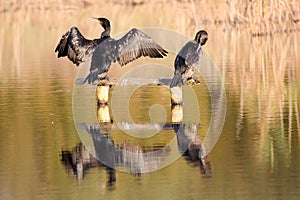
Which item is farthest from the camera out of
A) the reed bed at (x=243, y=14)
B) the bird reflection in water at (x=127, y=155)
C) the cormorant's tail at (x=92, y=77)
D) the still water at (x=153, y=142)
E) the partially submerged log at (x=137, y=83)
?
the reed bed at (x=243, y=14)

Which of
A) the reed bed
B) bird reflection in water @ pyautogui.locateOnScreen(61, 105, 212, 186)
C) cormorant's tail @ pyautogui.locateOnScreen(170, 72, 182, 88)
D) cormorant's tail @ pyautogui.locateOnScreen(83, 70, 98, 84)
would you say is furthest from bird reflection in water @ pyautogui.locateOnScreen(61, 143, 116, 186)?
the reed bed

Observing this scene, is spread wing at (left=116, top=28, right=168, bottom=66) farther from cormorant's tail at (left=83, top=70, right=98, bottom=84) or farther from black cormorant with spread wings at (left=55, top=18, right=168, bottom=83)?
cormorant's tail at (left=83, top=70, right=98, bottom=84)

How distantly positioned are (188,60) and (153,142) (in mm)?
2802

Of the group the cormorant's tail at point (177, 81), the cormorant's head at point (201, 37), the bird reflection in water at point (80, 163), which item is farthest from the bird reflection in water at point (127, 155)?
the cormorant's head at point (201, 37)

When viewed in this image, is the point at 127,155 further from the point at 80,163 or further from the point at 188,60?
the point at 188,60

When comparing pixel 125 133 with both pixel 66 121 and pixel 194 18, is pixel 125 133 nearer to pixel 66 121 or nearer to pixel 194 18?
pixel 66 121

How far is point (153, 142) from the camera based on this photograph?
36.0 ft

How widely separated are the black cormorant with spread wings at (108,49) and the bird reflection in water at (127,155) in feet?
7.91

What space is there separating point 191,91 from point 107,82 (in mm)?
1639

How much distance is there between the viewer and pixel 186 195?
8242mm

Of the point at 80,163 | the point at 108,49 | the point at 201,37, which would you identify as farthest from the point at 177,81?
the point at 80,163

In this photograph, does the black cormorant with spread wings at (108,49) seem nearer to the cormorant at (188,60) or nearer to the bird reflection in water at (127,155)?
the cormorant at (188,60)

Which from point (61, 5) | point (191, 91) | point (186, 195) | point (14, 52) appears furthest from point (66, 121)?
point (61, 5)

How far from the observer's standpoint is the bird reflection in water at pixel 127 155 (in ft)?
31.2
